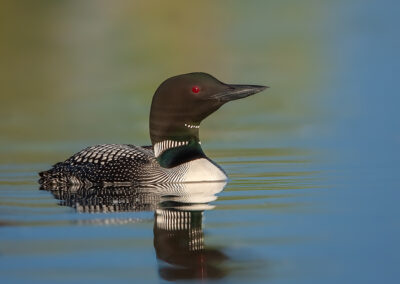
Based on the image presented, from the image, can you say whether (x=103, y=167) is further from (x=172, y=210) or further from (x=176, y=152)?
(x=172, y=210)

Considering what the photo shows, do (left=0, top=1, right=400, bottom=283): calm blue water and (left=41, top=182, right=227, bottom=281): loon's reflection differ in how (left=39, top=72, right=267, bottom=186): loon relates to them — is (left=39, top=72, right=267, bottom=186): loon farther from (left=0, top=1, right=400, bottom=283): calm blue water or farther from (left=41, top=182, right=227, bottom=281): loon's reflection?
(left=0, top=1, right=400, bottom=283): calm blue water

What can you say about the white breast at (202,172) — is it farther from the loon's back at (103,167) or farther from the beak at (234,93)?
the beak at (234,93)

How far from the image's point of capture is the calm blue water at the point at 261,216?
197 inches

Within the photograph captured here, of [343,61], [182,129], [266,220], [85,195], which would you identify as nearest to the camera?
[266,220]

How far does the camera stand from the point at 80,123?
12172 millimetres

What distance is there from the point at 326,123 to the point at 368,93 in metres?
2.51

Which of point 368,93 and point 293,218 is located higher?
point 368,93

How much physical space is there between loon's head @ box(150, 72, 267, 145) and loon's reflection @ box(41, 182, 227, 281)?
16.7 inches

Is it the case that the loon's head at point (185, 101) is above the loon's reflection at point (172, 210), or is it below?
above

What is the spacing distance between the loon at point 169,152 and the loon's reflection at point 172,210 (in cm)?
9

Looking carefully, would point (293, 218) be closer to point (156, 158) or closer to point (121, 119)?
point (156, 158)

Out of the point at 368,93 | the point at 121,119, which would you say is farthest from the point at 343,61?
the point at 121,119

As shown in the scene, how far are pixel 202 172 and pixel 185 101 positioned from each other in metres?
0.51

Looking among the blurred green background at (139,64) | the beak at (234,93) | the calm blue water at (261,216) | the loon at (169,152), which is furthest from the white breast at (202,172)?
the blurred green background at (139,64)
